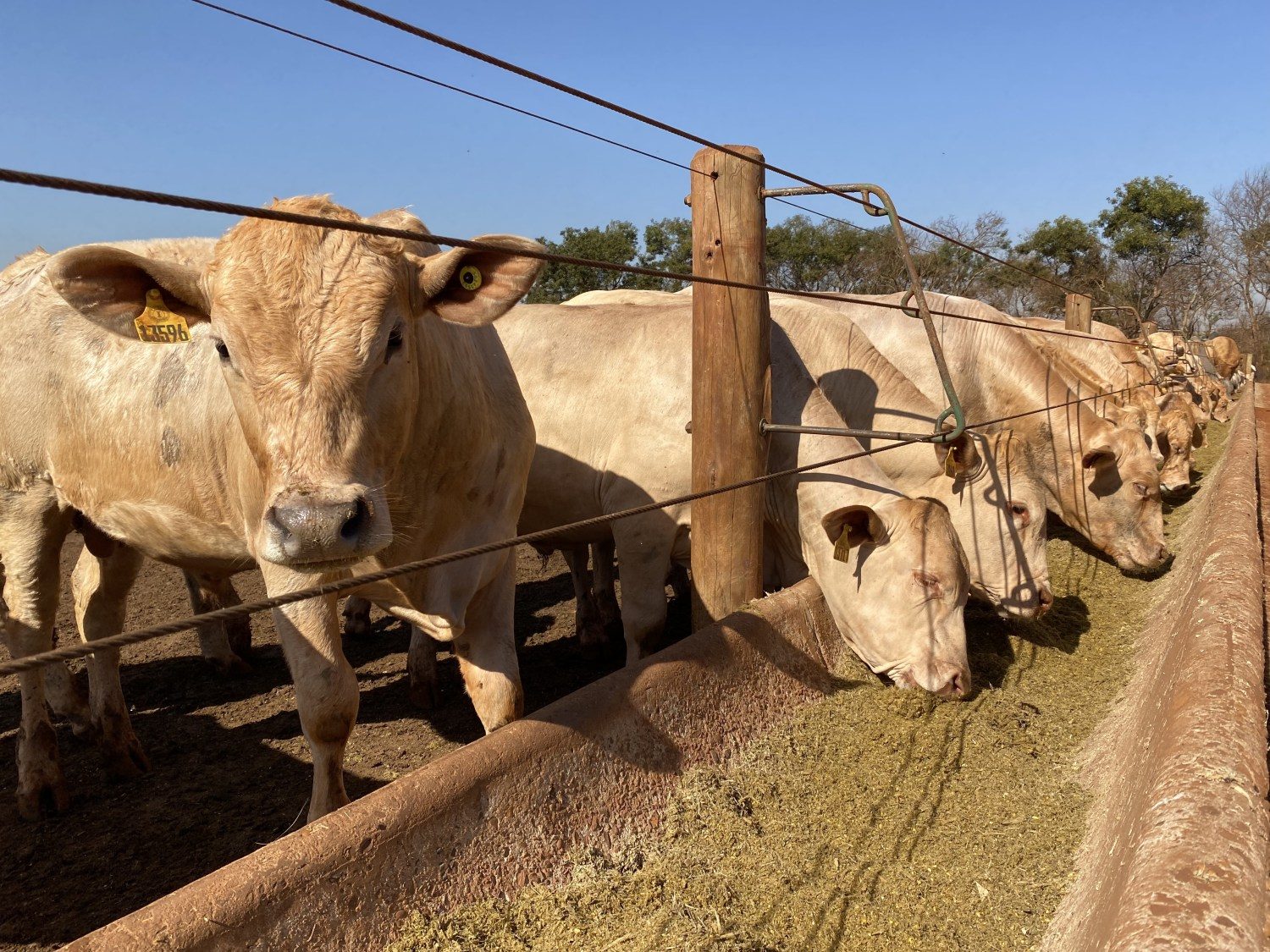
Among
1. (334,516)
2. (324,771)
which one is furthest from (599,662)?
(334,516)

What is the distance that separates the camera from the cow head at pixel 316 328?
2.03 m

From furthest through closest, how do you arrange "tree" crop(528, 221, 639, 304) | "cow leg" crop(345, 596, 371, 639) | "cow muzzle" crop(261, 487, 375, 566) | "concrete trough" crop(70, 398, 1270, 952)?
"tree" crop(528, 221, 639, 304)
"cow leg" crop(345, 596, 371, 639)
"cow muzzle" crop(261, 487, 375, 566)
"concrete trough" crop(70, 398, 1270, 952)

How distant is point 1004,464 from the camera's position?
→ 214 inches

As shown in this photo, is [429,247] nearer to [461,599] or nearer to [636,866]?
[461,599]

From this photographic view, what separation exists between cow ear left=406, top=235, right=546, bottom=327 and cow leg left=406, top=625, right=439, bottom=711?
2504 millimetres

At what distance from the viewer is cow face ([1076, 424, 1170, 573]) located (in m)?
6.69

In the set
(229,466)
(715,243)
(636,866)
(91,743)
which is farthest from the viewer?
(91,743)

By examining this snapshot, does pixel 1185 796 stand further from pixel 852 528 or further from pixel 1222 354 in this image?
pixel 1222 354

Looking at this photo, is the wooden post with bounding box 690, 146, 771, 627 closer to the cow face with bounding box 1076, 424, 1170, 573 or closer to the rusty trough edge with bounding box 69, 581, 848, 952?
the rusty trough edge with bounding box 69, 581, 848, 952

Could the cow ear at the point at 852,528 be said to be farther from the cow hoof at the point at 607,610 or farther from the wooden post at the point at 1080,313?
the wooden post at the point at 1080,313

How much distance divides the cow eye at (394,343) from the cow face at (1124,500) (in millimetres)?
5521

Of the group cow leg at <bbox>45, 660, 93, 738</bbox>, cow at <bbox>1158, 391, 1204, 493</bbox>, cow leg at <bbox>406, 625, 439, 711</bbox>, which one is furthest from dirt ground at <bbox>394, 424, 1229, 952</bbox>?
cow at <bbox>1158, 391, 1204, 493</bbox>

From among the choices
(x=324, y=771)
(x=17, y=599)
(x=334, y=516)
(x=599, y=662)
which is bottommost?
(x=599, y=662)

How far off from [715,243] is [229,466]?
1.94 meters
